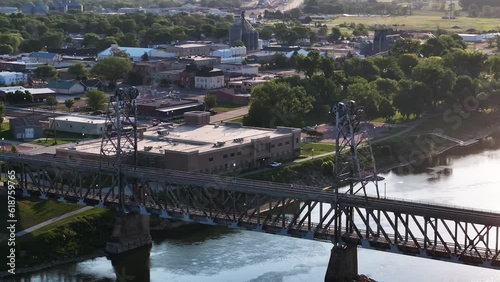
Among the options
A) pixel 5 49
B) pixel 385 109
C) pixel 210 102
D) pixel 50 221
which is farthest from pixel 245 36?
pixel 50 221

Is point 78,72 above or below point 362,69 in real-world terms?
below

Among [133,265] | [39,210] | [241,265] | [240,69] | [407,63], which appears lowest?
[133,265]

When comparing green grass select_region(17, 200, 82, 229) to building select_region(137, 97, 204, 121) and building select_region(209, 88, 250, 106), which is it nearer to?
building select_region(137, 97, 204, 121)

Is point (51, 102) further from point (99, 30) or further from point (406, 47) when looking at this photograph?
point (99, 30)

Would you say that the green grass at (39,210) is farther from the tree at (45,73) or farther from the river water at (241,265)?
the tree at (45,73)

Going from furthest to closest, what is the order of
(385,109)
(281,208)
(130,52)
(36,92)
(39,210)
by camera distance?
(130,52) → (36,92) → (385,109) → (39,210) → (281,208)

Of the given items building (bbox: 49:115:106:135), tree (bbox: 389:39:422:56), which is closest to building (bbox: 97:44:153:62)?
tree (bbox: 389:39:422:56)

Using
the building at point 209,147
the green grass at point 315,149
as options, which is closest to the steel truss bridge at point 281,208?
the building at point 209,147
